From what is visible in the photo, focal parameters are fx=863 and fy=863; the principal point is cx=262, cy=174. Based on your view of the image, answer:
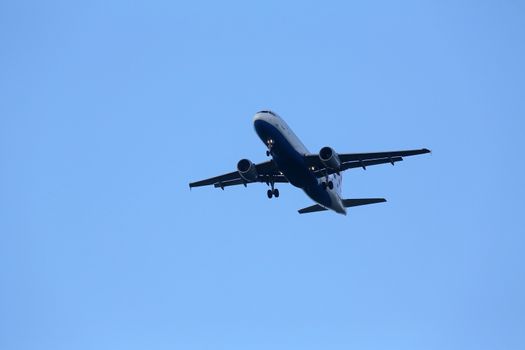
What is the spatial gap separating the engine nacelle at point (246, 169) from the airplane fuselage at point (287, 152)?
2.43m

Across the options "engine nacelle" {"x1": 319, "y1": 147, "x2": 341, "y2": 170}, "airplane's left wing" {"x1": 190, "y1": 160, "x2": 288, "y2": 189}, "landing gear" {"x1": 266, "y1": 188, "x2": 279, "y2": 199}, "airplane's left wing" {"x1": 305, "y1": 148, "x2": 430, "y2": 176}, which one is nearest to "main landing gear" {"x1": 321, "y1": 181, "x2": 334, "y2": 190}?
"airplane's left wing" {"x1": 305, "y1": 148, "x2": 430, "y2": 176}

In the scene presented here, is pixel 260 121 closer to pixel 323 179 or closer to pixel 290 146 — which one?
pixel 290 146

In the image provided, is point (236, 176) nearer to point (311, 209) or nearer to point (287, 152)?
point (311, 209)

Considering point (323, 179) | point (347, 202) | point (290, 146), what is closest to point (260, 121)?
point (290, 146)

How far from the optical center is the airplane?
51.2 metres

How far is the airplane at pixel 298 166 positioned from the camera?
5119 centimetres

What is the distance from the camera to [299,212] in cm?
6066

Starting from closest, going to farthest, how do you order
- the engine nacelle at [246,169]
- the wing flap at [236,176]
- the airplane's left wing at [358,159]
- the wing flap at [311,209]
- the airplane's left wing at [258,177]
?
the airplane's left wing at [358,159]
the engine nacelle at [246,169]
the wing flap at [236,176]
the airplane's left wing at [258,177]
the wing flap at [311,209]

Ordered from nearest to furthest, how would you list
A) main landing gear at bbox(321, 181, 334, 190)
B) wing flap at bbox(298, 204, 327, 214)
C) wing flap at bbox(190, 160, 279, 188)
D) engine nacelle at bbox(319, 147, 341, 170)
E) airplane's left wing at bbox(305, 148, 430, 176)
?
engine nacelle at bbox(319, 147, 341, 170)
airplane's left wing at bbox(305, 148, 430, 176)
main landing gear at bbox(321, 181, 334, 190)
wing flap at bbox(190, 160, 279, 188)
wing flap at bbox(298, 204, 327, 214)

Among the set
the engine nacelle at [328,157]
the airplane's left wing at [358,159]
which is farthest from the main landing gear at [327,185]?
the engine nacelle at [328,157]

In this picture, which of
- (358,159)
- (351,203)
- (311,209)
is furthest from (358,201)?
(358,159)

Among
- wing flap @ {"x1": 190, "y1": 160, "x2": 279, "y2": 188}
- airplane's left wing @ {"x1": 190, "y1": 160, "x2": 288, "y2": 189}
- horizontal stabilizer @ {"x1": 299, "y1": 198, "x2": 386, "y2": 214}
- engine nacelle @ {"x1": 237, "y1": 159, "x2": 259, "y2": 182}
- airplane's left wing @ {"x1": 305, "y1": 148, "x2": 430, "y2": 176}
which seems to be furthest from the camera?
horizontal stabilizer @ {"x1": 299, "y1": 198, "x2": 386, "y2": 214}

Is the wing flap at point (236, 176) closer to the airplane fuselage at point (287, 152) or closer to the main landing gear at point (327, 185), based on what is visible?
the airplane fuselage at point (287, 152)

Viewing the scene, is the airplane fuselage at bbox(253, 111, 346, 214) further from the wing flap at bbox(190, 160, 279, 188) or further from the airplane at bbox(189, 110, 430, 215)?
the wing flap at bbox(190, 160, 279, 188)
